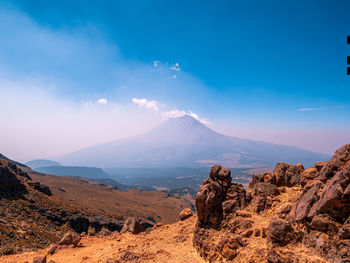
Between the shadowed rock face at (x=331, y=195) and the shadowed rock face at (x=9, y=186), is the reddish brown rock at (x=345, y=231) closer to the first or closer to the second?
the shadowed rock face at (x=331, y=195)

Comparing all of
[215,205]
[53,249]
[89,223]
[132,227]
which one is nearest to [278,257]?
[215,205]

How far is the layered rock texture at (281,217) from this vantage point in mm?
6734

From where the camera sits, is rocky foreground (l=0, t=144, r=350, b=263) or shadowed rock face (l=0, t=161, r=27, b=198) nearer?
rocky foreground (l=0, t=144, r=350, b=263)

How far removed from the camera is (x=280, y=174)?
483 inches

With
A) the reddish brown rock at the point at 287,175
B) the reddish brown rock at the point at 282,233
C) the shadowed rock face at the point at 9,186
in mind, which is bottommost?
the shadowed rock face at the point at 9,186

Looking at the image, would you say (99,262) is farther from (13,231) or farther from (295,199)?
(13,231)

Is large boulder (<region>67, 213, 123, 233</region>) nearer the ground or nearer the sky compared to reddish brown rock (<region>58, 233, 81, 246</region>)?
nearer the ground

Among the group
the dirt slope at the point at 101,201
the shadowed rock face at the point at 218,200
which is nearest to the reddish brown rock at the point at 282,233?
the shadowed rock face at the point at 218,200

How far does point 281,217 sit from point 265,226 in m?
1.13

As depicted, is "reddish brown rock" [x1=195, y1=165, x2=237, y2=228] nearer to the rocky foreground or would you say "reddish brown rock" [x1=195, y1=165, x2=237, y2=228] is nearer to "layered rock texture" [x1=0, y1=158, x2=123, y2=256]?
the rocky foreground

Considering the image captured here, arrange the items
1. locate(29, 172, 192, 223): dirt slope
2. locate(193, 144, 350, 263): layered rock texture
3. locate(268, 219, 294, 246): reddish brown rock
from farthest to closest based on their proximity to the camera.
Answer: locate(29, 172, 192, 223): dirt slope → locate(268, 219, 294, 246): reddish brown rock → locate(193, 144, 350, 263): layered rock texture

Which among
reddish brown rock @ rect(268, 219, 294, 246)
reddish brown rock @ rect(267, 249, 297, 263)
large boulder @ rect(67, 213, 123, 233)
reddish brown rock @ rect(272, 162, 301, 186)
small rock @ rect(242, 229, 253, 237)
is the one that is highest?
reddish brown rock @ rect(272, 162, 301, 186)

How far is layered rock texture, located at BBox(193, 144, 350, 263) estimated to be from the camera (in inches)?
265

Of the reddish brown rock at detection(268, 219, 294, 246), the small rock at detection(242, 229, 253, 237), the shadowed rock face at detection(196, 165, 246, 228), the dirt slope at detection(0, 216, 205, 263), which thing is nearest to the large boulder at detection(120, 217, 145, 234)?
the dirt slope at detection(0, 216, 205, 263)
